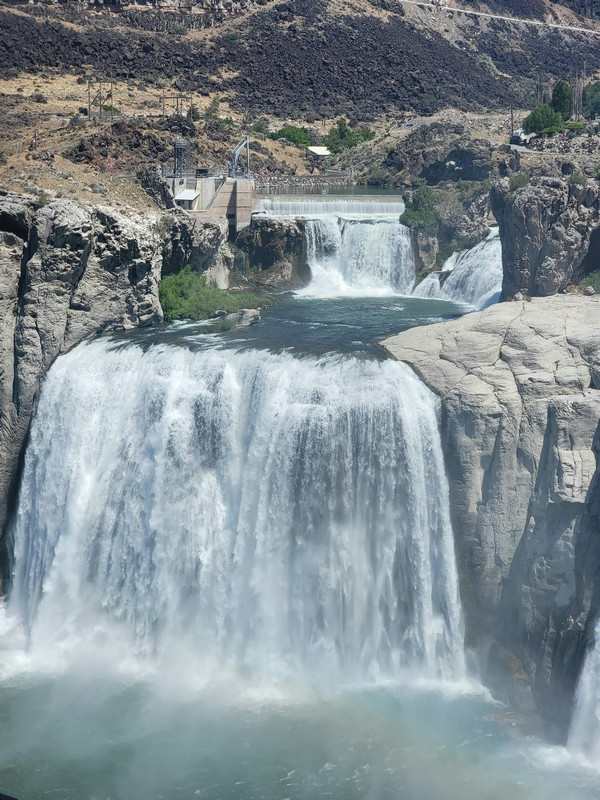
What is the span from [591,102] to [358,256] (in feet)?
161

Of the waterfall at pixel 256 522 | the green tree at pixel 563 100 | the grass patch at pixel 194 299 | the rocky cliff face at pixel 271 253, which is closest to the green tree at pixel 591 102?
the green tree at pixel 563 100

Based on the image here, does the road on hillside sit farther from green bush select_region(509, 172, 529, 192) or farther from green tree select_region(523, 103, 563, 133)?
green bush select_region(509, 172, 529, 192)

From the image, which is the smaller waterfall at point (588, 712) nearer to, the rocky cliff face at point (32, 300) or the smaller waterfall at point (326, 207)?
the rocky cliff face at point (32, 300)

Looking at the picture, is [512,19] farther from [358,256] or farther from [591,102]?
[358,256]

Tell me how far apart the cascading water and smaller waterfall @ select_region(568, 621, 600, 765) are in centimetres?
2591

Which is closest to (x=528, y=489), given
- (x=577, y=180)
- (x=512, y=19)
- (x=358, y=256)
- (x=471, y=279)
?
(x=577, y=180)

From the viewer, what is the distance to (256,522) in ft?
89.2

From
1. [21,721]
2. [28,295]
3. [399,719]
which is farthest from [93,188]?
[399,719]

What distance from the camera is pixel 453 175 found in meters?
62.9

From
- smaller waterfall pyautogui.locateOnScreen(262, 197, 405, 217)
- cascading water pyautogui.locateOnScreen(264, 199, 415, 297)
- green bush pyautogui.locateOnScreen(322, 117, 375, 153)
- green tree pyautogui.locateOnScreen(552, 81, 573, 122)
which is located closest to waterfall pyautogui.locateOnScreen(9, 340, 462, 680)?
cascading water pyautogui.locateOnScreen(264, 199, 415, 297)

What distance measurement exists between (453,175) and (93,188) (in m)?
30.7

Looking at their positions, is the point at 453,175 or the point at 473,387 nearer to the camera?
the point at 473,387

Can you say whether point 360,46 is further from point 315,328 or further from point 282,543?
point 282,543

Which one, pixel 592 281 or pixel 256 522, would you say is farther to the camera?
pixel 592 281
